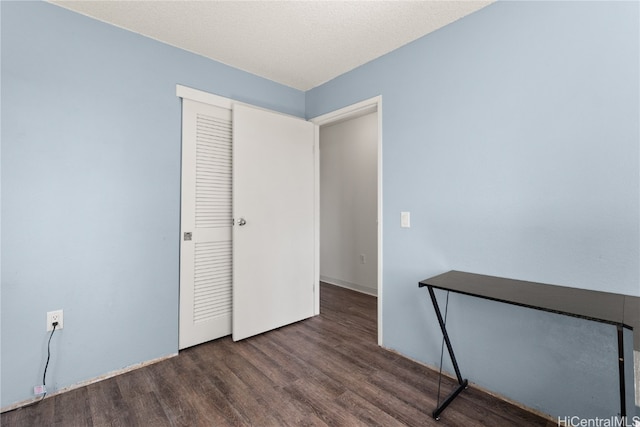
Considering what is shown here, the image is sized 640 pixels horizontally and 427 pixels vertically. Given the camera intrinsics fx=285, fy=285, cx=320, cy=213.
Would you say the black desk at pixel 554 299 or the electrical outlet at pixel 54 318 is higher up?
the black desk at pixel 554 299

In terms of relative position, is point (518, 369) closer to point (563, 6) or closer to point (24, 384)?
point (563, 6)

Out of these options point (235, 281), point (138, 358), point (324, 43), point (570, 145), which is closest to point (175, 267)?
point (235, 281)

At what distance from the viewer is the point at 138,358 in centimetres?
212

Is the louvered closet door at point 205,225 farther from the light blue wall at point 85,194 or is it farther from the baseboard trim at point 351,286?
the baseboard trim at point 351,286

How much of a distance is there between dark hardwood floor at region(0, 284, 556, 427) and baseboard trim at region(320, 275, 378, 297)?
4.64 ft

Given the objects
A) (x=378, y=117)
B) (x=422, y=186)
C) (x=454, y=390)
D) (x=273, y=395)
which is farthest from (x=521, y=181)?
(x=273, y=395)

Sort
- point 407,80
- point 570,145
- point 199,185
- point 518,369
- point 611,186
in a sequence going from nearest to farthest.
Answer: point 611,186
point 570,145
point 518,369
point 407,80
point 199,185

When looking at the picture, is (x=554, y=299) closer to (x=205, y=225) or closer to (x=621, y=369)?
(x=621, y=369)

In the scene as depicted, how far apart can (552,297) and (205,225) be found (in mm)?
2405

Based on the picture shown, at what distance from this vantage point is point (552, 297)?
1.37 meters

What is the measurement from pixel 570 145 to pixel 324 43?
1787 millimetres

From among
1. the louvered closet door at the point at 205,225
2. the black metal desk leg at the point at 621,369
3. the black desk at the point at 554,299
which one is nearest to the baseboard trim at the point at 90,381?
the louvered closet door at the point at 205,225

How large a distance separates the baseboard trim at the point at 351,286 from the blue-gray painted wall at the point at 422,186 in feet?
4.80

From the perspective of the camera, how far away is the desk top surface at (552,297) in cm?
113
